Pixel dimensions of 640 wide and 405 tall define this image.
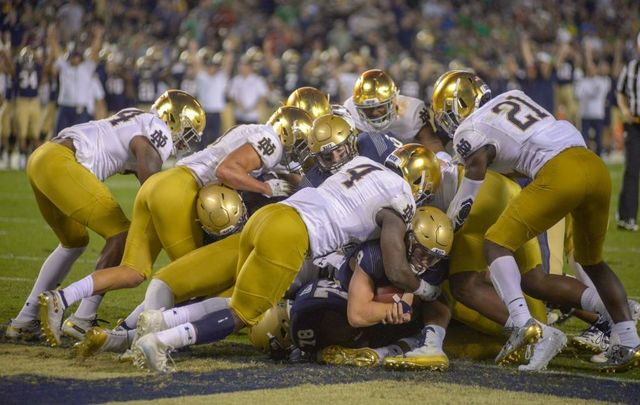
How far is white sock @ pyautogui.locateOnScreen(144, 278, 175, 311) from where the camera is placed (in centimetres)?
556

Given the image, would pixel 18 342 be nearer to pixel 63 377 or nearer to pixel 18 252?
pixel 63 377

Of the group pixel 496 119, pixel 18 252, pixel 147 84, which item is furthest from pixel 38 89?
pixel 496 119

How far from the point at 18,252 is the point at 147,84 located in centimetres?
1134

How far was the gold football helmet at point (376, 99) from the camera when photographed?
7027 millimetres

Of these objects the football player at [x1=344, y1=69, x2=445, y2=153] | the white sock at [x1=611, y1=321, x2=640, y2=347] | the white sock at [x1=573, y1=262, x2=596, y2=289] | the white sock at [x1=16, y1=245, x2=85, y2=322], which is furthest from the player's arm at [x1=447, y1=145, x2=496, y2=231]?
the white sock at [x1=16, y1=245, x2=85, y2=322]

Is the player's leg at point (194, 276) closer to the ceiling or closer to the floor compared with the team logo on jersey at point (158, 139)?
closer to the floor

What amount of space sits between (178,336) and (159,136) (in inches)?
64.9

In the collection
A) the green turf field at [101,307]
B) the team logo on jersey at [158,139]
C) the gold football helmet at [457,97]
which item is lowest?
the green turf field at [101,307]

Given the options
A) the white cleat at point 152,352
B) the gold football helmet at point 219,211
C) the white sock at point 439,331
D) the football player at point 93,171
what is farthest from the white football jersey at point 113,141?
the white sock at point 439,331

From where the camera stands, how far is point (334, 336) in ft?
18.0

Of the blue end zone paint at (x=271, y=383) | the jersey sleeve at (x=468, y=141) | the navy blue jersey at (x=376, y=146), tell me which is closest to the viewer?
the blue end zone paint at (x=271, y=383)

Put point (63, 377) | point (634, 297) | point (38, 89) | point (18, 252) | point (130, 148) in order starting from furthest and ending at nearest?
1. point (38, 89)
2. point (18, 252)
3. point (634, 297)
4. point (130, 148)
5. point (63, 377)

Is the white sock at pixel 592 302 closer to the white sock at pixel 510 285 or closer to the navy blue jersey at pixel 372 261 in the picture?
the white sock at pixel 510 285

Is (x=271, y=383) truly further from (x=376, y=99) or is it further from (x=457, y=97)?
(x=376, y=99)
